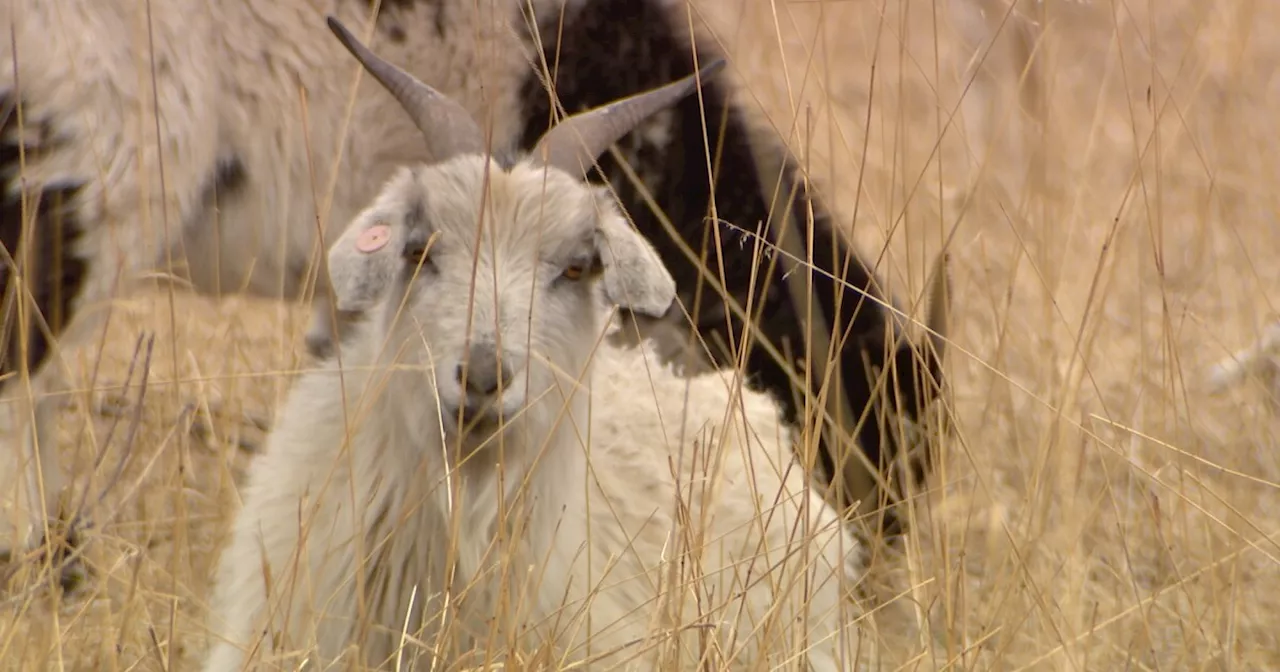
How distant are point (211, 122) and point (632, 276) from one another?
4.26 ft

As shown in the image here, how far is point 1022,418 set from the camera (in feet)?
14.9

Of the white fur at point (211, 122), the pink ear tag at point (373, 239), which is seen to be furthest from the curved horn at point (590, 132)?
the pink ear tag at point (373, 239)

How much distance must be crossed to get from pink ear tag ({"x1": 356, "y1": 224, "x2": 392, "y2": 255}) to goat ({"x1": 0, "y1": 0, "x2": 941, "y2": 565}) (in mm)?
81

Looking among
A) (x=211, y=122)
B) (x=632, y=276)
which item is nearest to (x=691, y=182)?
(x=211, y=122)

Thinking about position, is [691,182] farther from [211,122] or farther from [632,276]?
[632,276]

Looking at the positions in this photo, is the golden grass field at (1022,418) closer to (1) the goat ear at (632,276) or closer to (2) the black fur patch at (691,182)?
(2) the black fur patch at (691,182)

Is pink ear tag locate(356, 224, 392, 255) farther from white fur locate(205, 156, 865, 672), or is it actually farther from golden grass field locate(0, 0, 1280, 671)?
golden grass field locate(0, 0, 1280, 671)

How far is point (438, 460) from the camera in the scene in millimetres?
2832

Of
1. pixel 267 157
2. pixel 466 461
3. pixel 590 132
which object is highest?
pixel 590 132

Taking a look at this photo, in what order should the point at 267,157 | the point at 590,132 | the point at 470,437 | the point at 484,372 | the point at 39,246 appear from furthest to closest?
the point at 267,157 → the point at 39,246 → the point at 590,132 → the point at 470,437 → the point at 484,372

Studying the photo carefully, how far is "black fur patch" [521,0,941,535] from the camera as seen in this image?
4.34 m

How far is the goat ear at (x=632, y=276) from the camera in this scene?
9.47ft

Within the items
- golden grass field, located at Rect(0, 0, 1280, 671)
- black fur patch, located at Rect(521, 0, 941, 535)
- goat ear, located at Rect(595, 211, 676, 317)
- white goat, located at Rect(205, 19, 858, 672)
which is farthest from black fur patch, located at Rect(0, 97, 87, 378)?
black fur patch, located at Rect(521, 0, 941, 535)

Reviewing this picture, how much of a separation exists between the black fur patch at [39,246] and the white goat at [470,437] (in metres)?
0.64
